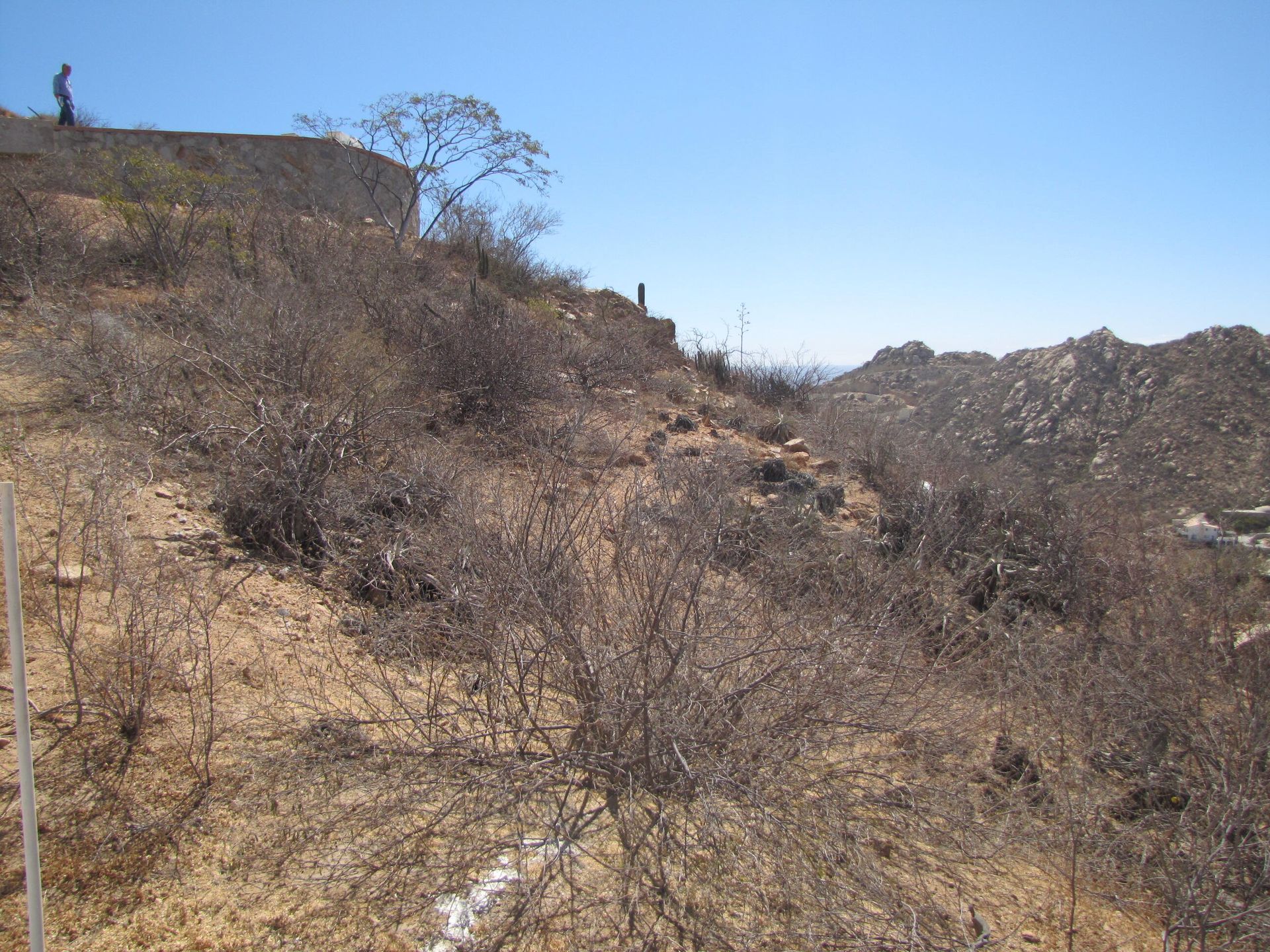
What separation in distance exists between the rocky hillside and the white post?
10.3 metres

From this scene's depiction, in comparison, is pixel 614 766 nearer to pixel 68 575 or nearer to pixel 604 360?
pixel 68 575

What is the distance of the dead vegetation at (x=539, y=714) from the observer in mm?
2475

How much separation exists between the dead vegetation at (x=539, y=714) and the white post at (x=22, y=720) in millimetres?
839

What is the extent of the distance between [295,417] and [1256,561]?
8246 mm

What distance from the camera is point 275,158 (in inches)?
576

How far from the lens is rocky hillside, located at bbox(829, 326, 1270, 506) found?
9.40 meters

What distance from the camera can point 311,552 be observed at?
5.04 m

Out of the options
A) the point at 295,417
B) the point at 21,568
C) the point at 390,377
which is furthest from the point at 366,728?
the point at 390,377

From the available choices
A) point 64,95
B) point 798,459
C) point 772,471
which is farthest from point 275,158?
point 772,471

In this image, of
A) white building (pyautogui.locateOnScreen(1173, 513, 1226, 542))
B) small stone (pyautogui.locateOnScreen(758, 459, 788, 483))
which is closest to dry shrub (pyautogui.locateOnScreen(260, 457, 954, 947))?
small stone (pyautogui.locateOnScreen(758, 459, 788, 483))

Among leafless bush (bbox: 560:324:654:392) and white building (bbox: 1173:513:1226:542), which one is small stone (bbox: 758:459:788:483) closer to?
leafless bush (bbox: 560:324:654:392)

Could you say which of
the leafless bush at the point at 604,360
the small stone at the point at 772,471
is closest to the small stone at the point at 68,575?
the small stone at the point at 772,471

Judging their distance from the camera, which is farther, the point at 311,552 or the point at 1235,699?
the point at 311,552

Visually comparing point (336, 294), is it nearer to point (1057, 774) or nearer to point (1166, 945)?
point (1057, 774)
